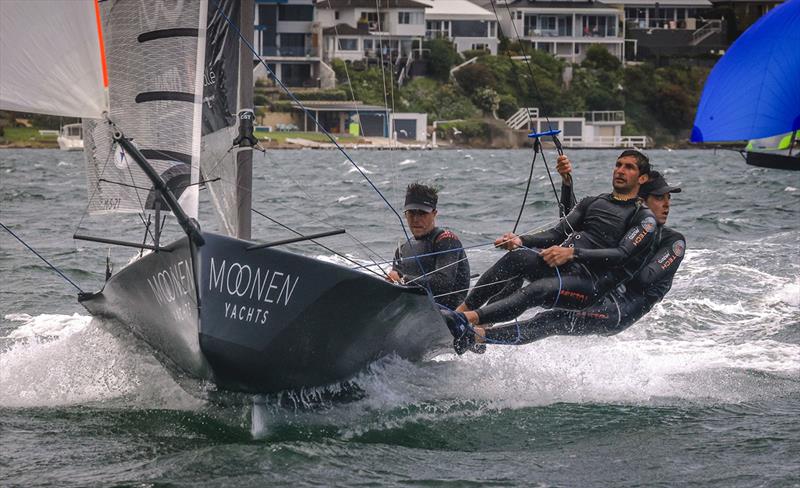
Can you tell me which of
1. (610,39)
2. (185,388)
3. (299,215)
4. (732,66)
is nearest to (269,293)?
(185,388)

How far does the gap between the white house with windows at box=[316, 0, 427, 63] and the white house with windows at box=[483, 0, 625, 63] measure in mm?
8037

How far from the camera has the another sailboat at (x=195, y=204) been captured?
5125 mm

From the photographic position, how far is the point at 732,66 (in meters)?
16.0

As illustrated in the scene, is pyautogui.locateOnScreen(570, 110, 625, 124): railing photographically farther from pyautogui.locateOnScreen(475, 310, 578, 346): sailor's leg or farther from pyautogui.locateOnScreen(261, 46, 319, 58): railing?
pyautogui.locateOnScreen(475, 310, 578, 346): sailor's leg

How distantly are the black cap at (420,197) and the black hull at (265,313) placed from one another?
0.81 metres

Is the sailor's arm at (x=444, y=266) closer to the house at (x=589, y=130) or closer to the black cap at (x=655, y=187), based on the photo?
the black cap at (x=655, y=187)

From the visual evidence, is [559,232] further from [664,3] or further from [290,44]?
[664,3]

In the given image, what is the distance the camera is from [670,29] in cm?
8169

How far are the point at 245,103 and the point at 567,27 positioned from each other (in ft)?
236

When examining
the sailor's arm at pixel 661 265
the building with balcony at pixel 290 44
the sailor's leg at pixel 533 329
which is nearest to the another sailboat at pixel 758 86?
the sailor's arm at pixel 661 265

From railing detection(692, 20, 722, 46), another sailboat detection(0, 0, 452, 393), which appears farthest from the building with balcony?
another sailboat detection(0, 0, 452, 393)

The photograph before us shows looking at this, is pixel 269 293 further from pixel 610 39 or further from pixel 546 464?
pixel 610 39

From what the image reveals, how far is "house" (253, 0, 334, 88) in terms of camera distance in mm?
64750

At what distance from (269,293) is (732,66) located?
1168cm
